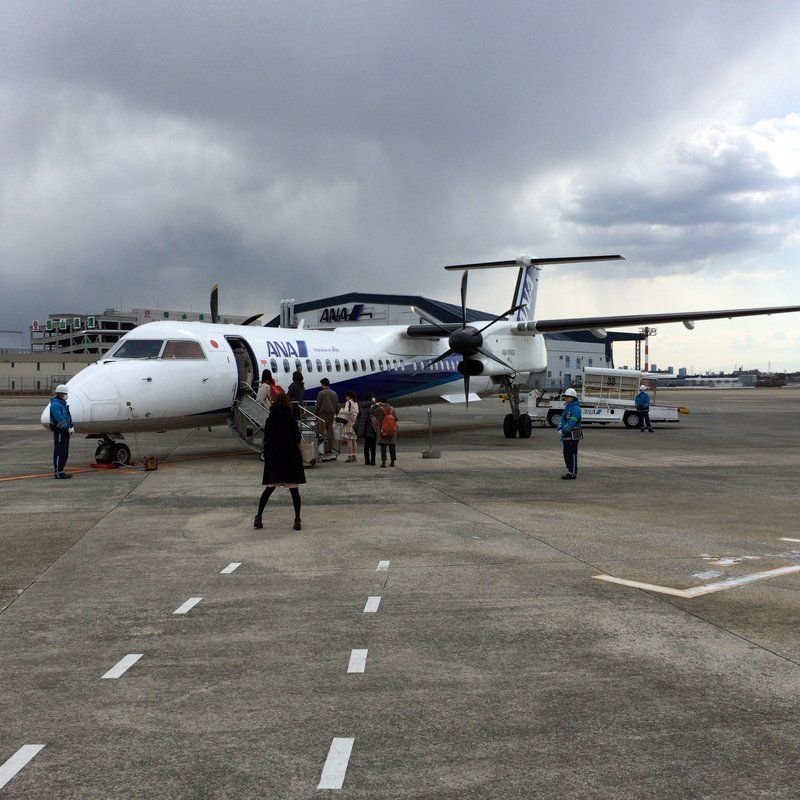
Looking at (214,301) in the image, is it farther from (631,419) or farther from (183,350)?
(631,419)

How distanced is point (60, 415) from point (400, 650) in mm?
10898

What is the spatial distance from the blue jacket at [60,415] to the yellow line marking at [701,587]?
421 inches

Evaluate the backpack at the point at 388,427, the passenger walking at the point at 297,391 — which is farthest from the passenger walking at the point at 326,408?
the backpack at the point at 388,427

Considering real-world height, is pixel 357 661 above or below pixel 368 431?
below

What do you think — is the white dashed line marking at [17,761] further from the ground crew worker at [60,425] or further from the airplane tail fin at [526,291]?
the airplane tail fin at [526,291]

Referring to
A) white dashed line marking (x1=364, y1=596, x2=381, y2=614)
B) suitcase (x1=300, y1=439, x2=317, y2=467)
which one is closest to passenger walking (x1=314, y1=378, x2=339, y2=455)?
suitcase (x1=300, y1=439, x2=317, y2=467)

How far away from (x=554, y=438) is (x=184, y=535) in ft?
59.4

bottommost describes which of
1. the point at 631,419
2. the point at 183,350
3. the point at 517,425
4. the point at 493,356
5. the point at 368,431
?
the point at 631,419

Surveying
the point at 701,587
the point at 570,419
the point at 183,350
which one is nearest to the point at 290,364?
the point at 183,350

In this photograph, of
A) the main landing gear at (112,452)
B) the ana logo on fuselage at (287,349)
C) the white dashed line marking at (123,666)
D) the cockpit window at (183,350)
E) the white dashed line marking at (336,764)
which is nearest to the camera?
the white dashed line marking at (336,764)

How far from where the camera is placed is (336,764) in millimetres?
3533

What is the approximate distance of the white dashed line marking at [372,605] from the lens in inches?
236

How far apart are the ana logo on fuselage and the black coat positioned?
9.60 m

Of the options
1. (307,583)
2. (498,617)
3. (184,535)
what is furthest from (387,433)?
(498,617)
